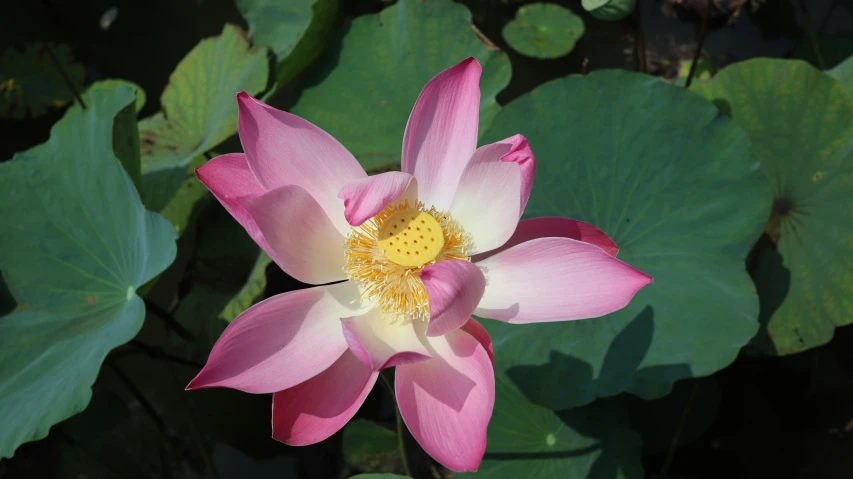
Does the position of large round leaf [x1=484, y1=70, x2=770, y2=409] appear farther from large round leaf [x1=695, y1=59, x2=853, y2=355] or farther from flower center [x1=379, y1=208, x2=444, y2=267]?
flower center [x1=379, y1=208, x2=444, y2=267]

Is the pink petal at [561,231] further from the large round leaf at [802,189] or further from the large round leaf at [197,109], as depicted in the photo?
the large round leaf at [197,109]

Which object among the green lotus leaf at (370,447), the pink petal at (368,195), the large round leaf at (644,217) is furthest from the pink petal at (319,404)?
the green lotus leaf at (370,447)

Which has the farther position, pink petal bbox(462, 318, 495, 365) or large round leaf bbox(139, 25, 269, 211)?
large round leaf bbox(139, 25, 269, 211)

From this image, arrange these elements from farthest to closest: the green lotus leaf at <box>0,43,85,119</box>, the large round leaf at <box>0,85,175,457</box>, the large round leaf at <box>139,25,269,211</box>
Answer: the green lotus leaf at <box>0,43,85,119</box> → the large round leaf at <box>139,25,269,211</box> → the large round leaf at <box>0,85,175,457</box>

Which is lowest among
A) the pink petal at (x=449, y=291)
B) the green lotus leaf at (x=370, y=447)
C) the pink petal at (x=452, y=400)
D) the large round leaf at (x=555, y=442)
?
the green lotus leaf at (x=370, y=447)

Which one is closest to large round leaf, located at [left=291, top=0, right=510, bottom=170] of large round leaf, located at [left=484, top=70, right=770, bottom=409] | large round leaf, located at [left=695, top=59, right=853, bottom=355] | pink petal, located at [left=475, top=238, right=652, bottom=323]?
large round leaf, located at [left=484, top=70, right=770, bottom=409]

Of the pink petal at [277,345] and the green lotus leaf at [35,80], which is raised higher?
the pink petal at [277,345]

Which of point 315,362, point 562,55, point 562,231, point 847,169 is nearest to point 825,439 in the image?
point 847,169

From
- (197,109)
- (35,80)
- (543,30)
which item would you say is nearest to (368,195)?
(197,109)
